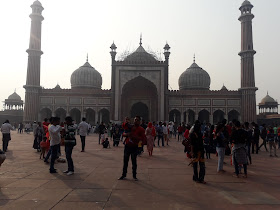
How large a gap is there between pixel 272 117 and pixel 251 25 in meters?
12.5

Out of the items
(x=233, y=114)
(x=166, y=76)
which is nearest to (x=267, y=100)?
(x=233, y=114)

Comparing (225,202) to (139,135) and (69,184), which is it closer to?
(139,135)

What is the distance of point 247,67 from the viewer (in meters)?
29.2

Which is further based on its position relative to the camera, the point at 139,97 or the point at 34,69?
the point at 139,97

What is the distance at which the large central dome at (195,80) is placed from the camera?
35188 mm

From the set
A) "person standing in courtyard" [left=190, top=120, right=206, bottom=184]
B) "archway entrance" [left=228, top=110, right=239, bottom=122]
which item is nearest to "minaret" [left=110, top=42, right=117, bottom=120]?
"archway entrance" [left=228, top=110, right=239, bottom=122]

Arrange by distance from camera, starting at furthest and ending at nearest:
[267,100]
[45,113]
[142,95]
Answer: [267,100], [45,113], [142,95]

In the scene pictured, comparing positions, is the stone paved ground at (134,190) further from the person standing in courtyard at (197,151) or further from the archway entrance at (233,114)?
the archway entrance at (233,114)

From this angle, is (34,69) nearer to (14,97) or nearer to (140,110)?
(140,110)

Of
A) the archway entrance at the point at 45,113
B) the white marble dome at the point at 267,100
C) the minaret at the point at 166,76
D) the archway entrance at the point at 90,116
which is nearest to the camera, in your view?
the minaret at the point at 166,76

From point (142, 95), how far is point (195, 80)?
29.2ft

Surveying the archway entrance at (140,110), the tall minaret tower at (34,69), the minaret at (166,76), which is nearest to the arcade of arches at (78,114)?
the tall minaret tower at (34,69)

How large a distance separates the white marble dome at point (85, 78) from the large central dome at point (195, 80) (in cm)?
1163

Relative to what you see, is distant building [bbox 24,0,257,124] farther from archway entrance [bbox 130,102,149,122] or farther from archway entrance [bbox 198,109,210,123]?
archway entrance [bbox 130,102,149,122]
